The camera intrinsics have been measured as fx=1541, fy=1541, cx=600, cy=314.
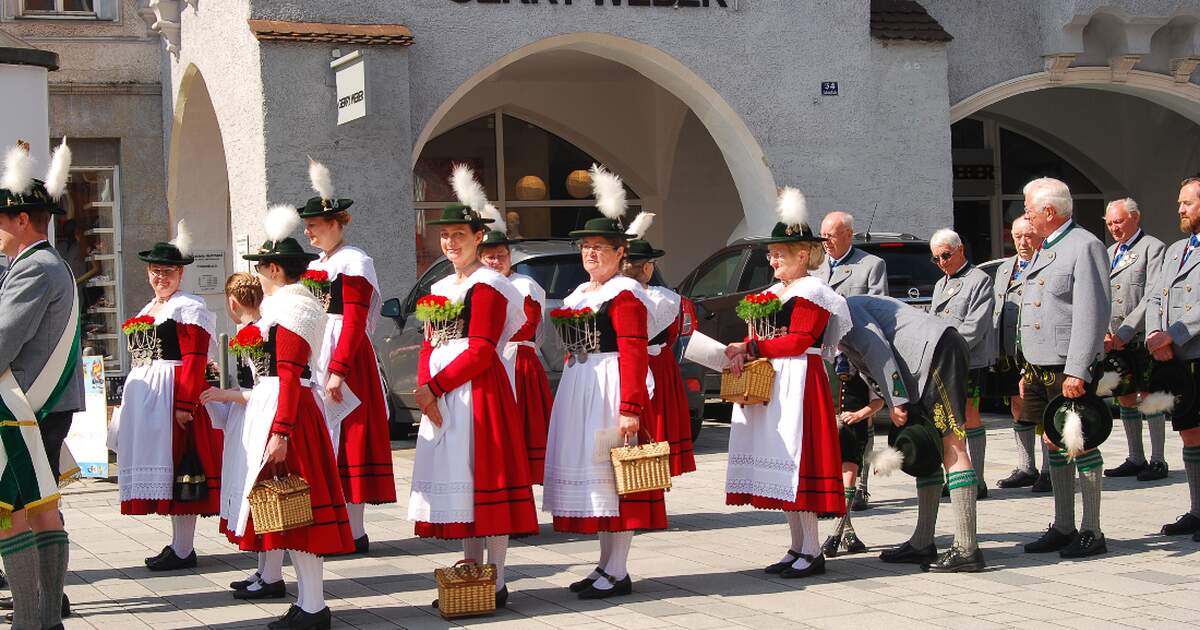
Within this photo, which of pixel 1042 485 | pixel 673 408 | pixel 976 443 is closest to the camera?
pixel 673 408

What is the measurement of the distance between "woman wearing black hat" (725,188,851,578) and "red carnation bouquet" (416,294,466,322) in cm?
146

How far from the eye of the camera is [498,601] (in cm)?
731

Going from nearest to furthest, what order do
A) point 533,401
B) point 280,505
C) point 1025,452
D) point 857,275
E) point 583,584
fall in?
point 280,505, point 583,584, point 533,401, point 857,275, point 1025,452

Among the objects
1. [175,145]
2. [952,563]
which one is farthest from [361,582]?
[175,145]

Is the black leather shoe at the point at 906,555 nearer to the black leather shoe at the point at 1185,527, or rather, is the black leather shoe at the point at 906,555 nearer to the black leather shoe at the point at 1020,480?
the black leather shoe at the point at 1185,527

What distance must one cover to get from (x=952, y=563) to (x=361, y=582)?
3.05 metres

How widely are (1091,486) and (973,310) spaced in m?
2.04

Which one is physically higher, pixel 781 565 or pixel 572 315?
pixel 572 315

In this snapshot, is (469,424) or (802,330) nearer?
(469,424)

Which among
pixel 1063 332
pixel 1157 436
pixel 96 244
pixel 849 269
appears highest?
pixel 96 244

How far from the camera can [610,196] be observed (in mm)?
7598

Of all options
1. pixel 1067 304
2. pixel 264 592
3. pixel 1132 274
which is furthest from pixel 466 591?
pixel 1132 274

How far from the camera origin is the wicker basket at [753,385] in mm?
7676

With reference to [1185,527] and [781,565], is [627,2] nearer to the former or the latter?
[1185,527]
